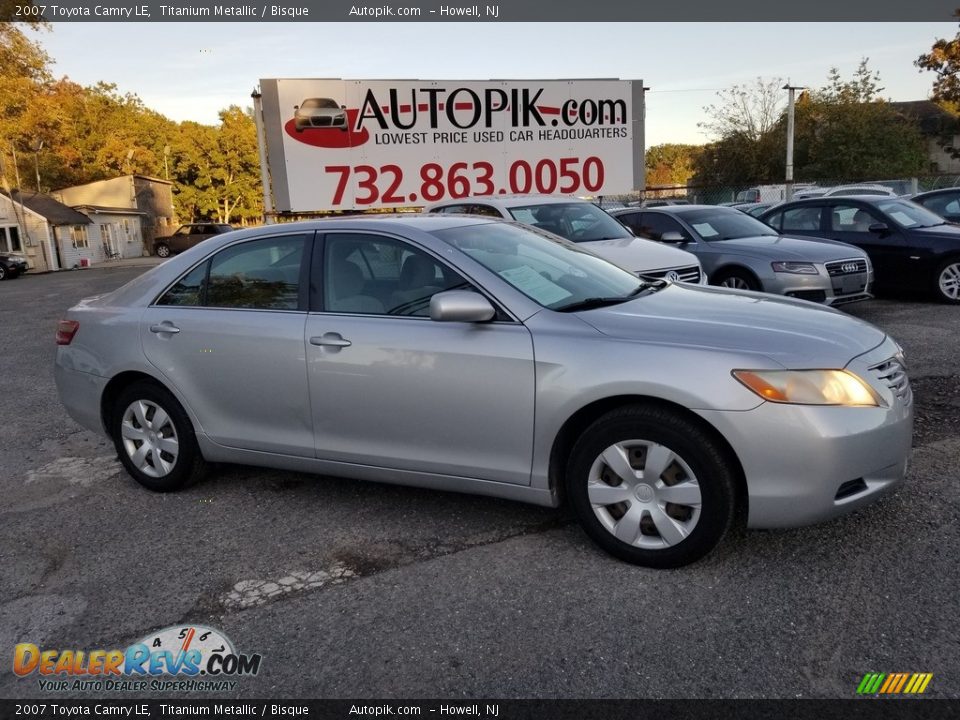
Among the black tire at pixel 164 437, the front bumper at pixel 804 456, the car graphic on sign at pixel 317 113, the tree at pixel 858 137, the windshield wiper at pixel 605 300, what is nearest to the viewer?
the front bumper at pixel 804 456

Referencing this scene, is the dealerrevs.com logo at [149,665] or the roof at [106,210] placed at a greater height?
the roof at [106,210]

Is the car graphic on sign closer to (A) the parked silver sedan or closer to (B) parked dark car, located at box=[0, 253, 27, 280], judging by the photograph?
(A) the parked silver sedan

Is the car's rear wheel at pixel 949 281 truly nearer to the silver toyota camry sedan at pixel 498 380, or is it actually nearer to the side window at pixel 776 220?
the side window at pixel 776 220

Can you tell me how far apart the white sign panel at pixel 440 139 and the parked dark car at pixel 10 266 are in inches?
920

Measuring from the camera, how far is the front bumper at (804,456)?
10.2 ft

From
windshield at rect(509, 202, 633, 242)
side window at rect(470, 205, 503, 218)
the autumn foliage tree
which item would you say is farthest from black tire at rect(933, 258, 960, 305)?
the autumn foliage tree

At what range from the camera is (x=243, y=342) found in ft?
14.0

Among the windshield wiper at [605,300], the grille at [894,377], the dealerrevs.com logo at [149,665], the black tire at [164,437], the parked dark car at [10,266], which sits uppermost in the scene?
the windshield wiper at [605,300]

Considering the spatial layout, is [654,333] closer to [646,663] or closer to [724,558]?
[724,558]

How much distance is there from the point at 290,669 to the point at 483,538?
1.27 metres

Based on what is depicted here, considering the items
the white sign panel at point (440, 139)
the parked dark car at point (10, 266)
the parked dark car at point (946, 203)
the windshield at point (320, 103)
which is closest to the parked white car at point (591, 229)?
the white sign panel at point (440, 139)

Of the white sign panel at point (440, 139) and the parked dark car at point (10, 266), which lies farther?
the parked dark car at point (10, 266)

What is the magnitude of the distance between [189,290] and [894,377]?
3760 mm

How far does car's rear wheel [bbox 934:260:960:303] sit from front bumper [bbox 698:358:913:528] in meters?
8.05
